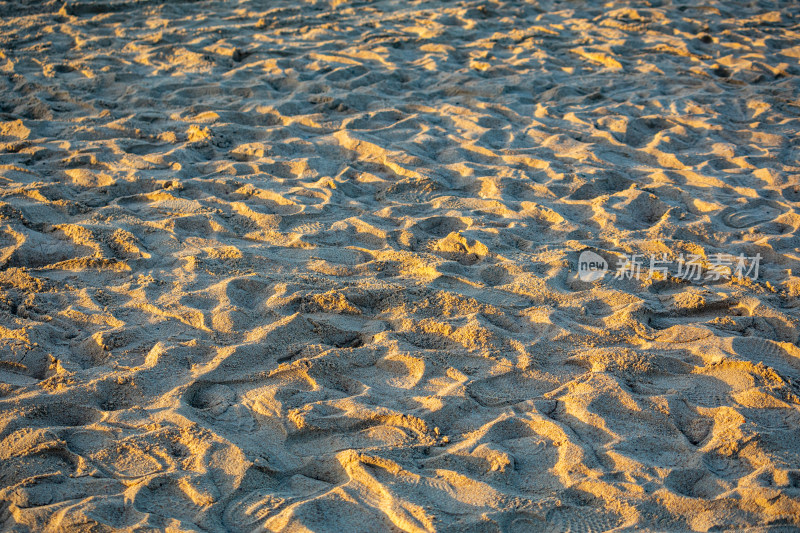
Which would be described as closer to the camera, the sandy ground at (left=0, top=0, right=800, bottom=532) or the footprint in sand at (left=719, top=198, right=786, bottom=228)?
the sandy ground at (left=0, top=0, right=800, bottom=532)

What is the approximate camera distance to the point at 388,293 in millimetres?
2791

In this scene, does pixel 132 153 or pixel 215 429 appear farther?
pixel 132 153

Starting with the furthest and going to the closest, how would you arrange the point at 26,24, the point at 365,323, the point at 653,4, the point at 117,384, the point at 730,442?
the point at 653,4
the point at 26,24
the point at 365,323
the point at 117,384
the point at 730,442

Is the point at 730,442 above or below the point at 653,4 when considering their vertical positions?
below

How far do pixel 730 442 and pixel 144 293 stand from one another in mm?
2331

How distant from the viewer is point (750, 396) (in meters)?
2.31

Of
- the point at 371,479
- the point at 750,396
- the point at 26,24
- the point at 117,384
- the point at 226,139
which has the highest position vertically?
the point at 26,24

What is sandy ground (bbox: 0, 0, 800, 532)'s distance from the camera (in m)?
1.94

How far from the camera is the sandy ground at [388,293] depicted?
1940 mm

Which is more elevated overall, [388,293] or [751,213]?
[388,293]

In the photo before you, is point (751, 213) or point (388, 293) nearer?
point (388, 293)

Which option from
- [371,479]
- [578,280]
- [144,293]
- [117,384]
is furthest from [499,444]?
[144,293]

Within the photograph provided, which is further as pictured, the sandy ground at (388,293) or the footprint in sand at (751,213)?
the footprint in sand at (751,213)

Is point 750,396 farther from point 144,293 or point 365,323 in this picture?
point 144,293
